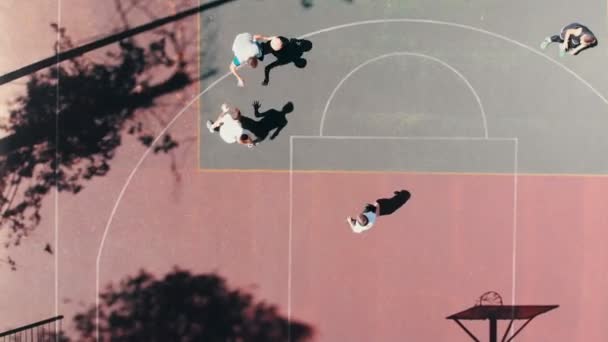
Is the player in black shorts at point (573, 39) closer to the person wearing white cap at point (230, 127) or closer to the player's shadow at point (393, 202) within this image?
the player's shadow at point (393, 202)

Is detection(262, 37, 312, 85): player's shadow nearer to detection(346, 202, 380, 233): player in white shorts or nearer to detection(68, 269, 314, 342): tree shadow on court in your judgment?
detection(346, 202, 380, 233): player in white shorts

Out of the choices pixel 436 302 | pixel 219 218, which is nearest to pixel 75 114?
pixel 219 218

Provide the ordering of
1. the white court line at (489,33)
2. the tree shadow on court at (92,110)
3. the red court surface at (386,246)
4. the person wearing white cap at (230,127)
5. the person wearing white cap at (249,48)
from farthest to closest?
1. the tree shadow on court at (92,110)
2. the red court surface at (386,246)
3. the white court line at (489,33)
4. the person wearing white cap at (230,127)
5. the person wearing white cap at (249,48)

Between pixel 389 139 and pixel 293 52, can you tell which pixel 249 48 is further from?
pixel 389 139

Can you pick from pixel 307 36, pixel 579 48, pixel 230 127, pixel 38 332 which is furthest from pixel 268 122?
pixel 38 332

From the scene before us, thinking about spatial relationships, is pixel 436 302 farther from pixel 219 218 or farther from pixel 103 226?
pixel 103 226

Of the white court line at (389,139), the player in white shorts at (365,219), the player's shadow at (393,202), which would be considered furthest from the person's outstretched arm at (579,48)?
the player in white shorts at (365,219)
